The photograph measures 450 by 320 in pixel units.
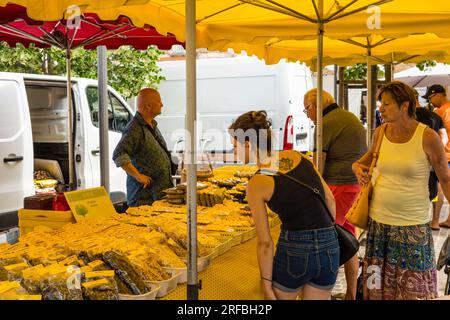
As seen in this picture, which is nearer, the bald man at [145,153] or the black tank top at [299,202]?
the black tank top at [299,202]

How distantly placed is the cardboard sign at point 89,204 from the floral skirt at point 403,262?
1597 millimetres

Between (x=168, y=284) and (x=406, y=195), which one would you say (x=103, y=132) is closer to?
(x=406, y=195)

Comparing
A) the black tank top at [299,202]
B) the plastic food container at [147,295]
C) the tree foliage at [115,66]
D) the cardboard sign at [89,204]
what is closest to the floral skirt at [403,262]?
the black tank top at [299,202]

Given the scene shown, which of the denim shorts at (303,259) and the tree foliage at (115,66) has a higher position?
the tree foliage at (115,66)

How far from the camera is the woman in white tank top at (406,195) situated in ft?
9.57

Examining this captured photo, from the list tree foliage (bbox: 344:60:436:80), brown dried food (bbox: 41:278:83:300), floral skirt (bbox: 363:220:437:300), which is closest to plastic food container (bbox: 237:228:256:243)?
floral skirt (bbox: 363:220:437:300)

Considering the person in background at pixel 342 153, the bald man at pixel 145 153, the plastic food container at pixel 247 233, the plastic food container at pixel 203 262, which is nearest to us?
the plastic food container at pixel 203 262

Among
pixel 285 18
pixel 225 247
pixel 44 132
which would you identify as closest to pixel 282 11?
pixel 285 18

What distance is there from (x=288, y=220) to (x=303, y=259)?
18 centimetres

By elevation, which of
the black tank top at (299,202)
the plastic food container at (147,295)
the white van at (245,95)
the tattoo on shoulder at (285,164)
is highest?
the white van at (245,95)

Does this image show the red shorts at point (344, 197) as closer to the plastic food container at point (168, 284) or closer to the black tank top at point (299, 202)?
the black tank top at point (299, 202)

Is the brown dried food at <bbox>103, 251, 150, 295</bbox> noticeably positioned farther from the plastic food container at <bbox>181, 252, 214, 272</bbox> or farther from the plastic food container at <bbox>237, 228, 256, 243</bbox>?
the plastic food container at <bbox>237, 228, 256, 243</bbox>
